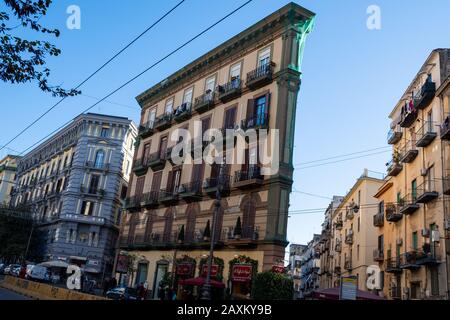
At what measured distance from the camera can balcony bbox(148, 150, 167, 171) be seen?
125 feet

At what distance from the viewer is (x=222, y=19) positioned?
11.1 m

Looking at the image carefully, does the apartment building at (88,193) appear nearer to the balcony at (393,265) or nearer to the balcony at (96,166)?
the balcony at (96,166)

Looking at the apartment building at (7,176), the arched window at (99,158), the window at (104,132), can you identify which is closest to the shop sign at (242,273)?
the arched window at (99,158)

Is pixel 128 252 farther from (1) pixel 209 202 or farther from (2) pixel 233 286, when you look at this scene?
(2) pixel 233 286

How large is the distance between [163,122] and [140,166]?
4.83 m

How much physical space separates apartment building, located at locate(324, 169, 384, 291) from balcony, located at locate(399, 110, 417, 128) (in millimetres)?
10942

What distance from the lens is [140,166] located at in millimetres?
41156

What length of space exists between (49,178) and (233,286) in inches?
1650

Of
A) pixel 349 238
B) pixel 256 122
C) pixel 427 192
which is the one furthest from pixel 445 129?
pixel 349 238

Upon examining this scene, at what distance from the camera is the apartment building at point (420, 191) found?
2505 cm

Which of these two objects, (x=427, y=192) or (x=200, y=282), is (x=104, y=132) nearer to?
(x=200, y=282)
